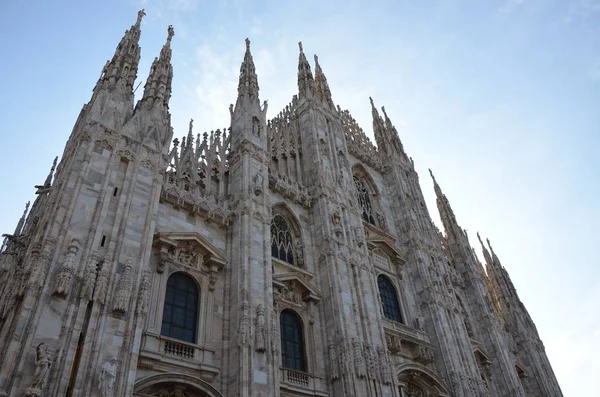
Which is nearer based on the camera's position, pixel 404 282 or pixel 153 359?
pixel 153 359

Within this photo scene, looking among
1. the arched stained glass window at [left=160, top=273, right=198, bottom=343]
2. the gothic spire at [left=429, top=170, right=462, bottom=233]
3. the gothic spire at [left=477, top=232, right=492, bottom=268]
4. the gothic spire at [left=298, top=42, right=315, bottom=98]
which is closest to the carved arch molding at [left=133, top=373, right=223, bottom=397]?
the arched stained glass window at [left=160, top=273, right=198, bottom=343]

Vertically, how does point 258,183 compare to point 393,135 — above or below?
below

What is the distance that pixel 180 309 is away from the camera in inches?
573

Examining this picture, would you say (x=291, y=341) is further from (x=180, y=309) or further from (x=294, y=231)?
(x=294, y=231)

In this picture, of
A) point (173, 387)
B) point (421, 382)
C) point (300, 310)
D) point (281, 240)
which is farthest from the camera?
point (421, 382)

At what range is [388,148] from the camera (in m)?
31.9

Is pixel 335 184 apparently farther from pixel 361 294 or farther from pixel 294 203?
pixel 361 294

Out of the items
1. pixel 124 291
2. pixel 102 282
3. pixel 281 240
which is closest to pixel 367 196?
pixel 281 240

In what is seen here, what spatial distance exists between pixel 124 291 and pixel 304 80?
63.4ft

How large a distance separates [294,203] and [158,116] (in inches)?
288

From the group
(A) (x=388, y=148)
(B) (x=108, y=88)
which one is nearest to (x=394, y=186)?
(A) (x=388, y=148)

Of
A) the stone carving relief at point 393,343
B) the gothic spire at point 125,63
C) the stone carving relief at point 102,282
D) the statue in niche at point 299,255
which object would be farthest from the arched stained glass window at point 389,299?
the gothic spire at point 125,63

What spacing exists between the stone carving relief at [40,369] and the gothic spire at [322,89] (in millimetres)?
20992

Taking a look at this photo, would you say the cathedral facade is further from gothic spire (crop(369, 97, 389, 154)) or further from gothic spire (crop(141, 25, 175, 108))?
gothic spire (crop(369, 97, 389, 154))
